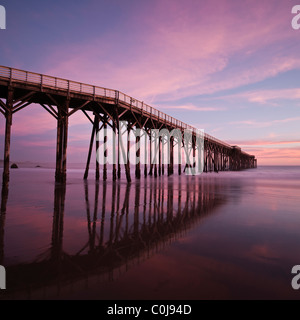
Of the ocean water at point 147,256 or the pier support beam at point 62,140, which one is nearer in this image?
the ocean water at point 147,256

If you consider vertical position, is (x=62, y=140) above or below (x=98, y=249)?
above

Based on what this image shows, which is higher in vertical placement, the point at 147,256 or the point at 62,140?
the point at 62,140

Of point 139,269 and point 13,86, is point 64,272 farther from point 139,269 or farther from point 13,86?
point 13,86

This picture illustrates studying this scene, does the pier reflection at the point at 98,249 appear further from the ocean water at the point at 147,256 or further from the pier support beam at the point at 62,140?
the pier support beam at the point at 62,140

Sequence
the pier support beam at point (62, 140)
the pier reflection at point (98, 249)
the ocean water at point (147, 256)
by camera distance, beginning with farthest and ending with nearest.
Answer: the pier support beam at point (62, 140), the pier reflection at point (98, 249), the ocean water at point (147, 256)

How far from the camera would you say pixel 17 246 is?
320 centimetres

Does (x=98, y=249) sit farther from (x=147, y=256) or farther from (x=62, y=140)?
(x=62, y=140)

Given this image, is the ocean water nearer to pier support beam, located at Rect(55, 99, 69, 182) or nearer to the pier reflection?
the pier reflection

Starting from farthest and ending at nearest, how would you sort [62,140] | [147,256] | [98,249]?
[62,140]
[98,249]
[147,256]

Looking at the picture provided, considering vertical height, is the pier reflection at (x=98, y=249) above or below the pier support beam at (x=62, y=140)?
below

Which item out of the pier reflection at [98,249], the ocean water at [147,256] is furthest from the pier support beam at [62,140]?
the ocean water at [147,256]

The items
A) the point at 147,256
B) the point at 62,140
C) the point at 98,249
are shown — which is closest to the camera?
the point at 147,256

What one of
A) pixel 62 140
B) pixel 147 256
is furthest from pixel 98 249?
pixel 62 140

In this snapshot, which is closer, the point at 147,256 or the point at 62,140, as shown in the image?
the point at 147,256
